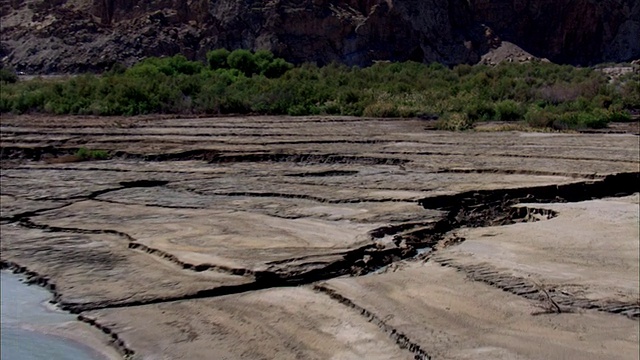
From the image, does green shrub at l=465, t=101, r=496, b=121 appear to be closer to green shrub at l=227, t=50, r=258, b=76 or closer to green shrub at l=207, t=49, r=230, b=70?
green shrub at l=227, t=50, r=258, b=76

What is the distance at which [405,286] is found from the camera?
702 centimetres

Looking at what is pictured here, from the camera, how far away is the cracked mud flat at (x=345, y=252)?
19.9 ft

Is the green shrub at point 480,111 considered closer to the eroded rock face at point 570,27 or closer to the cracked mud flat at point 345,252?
the cracked mud flat at point 345,252

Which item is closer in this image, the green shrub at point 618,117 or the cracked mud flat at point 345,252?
the cracked mud flat at point 345,252

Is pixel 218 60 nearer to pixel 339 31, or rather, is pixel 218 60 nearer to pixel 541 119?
pixel 339 31

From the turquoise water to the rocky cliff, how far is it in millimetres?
40117

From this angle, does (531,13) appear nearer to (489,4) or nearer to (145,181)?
(489,4)

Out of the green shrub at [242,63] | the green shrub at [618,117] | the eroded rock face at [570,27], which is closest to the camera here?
the green shrub at [618,117]

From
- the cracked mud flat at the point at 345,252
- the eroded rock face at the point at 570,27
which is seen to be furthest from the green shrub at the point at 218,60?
the cracked mud flat at the point at 345,252

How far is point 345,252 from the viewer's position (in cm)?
793

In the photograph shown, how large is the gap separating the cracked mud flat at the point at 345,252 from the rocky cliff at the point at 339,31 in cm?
3308

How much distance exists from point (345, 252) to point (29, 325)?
275 centimetres

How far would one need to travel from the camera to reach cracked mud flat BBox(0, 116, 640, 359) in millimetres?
6070

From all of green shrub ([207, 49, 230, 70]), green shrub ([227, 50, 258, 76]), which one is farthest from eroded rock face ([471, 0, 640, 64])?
green shrub ([207, 49, 230, 70])
